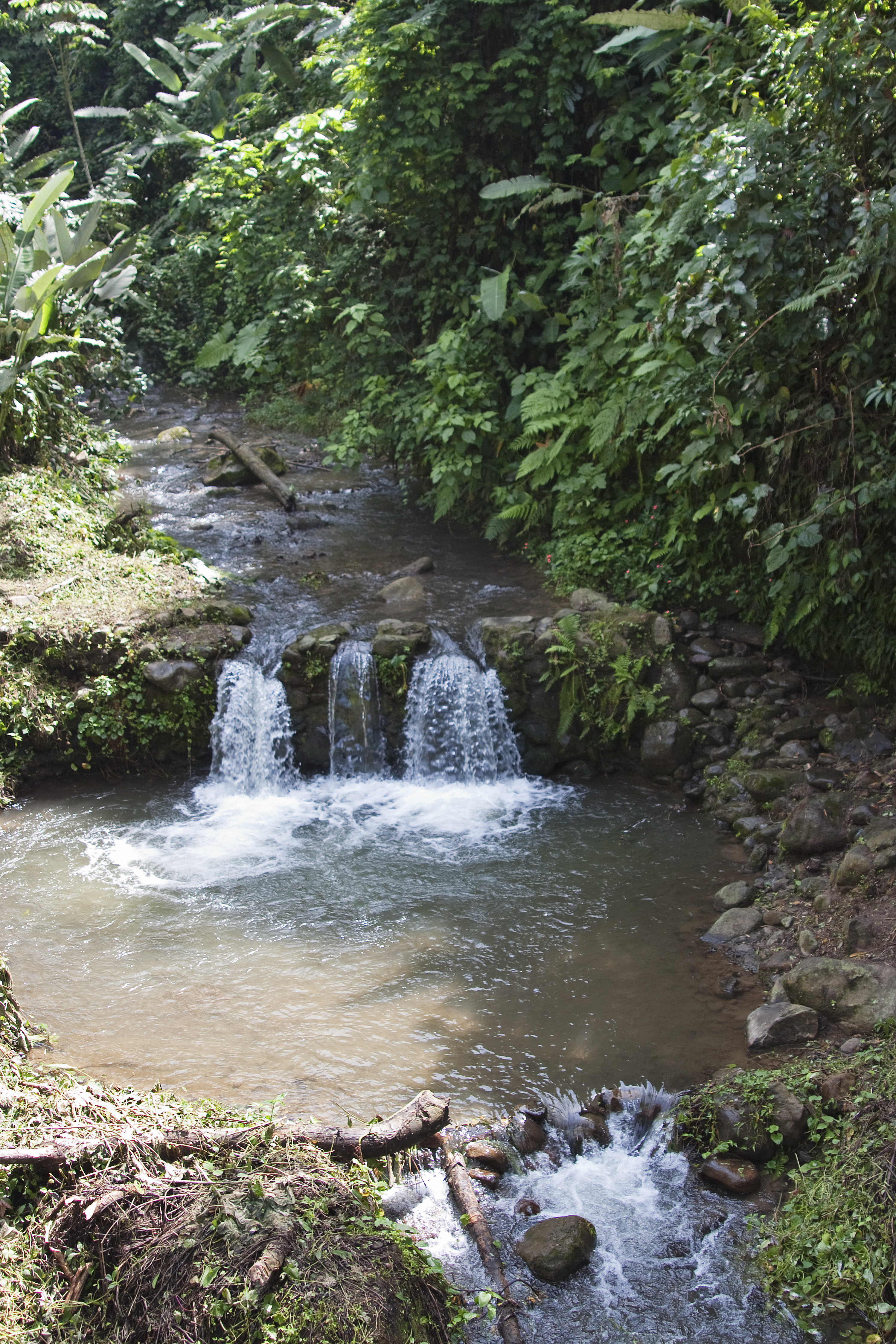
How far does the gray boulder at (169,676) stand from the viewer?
7895mm

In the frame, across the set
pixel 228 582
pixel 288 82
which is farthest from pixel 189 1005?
pixel 288 82

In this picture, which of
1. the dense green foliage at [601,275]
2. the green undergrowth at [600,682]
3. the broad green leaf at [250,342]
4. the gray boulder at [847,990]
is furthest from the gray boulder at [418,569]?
the gray boulder at [847,990]

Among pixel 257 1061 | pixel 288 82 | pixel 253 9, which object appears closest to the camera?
pixel 257 1061

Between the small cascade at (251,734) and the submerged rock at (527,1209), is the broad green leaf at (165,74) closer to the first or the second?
the small cascade at (251,734)

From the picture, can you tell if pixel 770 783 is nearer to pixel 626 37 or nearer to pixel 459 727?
pixel 459 727

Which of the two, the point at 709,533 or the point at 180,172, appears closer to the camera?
the point at 709,533

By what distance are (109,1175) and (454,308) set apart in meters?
9.16

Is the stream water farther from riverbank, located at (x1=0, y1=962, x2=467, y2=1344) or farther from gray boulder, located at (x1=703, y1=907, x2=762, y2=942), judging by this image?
riverbank, located at (x1=0, y1=962, x2=467, y2=1344)

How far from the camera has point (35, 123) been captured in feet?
76.5

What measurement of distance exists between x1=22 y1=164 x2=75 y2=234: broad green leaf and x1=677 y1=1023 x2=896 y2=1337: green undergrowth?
1002 centimetres

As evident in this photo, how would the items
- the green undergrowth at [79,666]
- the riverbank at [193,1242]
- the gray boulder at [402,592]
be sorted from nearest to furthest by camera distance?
the riverbank at [193,1242] → the green undergrowth at [79,666] → the gray boulder at [402,592]

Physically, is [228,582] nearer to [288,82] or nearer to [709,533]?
[709,533]

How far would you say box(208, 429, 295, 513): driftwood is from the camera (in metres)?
11.4

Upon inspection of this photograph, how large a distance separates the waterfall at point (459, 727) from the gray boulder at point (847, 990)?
339 cm
